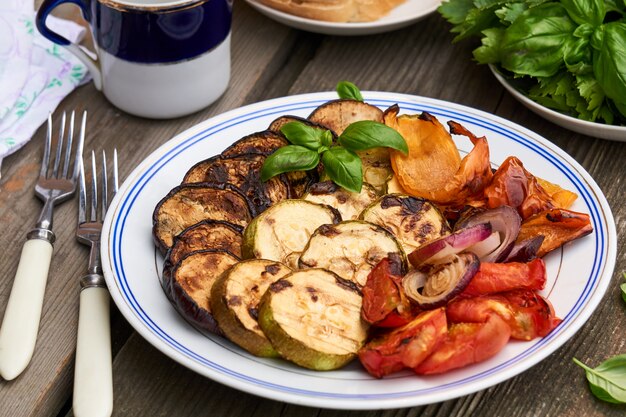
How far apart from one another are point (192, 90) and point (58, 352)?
3.62ft

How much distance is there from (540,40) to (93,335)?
171 cm

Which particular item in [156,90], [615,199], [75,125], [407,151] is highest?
[407,151]

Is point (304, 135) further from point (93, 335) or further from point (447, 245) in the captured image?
point (93, 335)

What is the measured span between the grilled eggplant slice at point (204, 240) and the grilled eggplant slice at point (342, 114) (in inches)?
19.6

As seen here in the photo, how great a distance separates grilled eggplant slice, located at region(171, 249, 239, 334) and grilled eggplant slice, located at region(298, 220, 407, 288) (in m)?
0.19

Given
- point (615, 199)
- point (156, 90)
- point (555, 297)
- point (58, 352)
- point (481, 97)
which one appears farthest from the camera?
point (481, 97)

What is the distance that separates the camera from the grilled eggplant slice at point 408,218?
2.16 m

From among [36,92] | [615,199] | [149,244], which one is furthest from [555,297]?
[36,92]

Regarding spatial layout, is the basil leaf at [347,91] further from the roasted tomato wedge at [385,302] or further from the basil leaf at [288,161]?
the roasted tomato wedge at [385,302]

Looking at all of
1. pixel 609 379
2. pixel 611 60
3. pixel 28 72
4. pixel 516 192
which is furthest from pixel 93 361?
pixel 611 60

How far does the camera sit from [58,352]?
7.37ft

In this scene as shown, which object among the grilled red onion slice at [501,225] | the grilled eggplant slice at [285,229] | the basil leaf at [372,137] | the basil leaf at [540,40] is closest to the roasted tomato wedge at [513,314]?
the grilled red onion slice at [501,225]

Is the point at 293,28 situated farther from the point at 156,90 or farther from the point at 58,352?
the point at 58,352

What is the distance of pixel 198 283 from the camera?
6.52 feet
